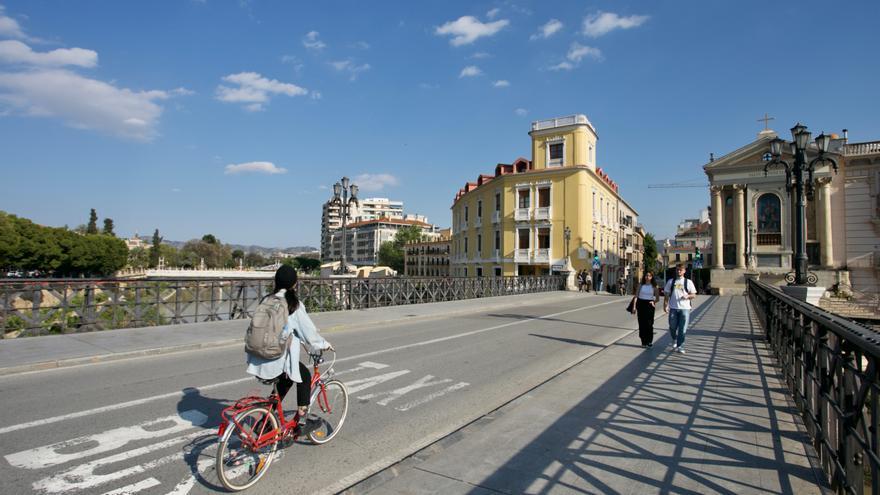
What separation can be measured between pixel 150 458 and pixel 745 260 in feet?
158

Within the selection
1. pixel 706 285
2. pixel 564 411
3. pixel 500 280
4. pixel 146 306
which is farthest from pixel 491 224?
pixel 564 411

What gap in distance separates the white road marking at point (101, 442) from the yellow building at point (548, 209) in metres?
38.2

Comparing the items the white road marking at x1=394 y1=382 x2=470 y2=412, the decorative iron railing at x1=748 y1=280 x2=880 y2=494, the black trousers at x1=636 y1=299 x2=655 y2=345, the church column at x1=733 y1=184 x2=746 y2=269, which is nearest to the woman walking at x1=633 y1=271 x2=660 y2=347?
the black trousers at x1=636 y1=299 x2=655 y2=345

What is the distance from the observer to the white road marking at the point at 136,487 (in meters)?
3.72

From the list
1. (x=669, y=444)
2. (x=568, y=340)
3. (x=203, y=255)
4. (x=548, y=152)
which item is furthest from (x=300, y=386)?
(x=203, y=255)

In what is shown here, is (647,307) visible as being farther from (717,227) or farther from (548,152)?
(717,227)

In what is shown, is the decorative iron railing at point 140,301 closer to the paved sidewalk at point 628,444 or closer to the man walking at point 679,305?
the paved sidewalk at point 628,444

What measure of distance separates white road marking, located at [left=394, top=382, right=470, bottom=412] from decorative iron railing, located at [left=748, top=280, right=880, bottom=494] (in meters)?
4.19

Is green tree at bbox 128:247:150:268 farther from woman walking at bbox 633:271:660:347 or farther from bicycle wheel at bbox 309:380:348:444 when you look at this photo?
bicycle wheel at bbox 309:380:348:444

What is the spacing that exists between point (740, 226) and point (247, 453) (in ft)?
156

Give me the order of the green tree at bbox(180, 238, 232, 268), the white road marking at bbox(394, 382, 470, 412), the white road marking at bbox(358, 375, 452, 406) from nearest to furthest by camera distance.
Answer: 1. the white road marking at bbox(394, 382, 470, 412)
2. the white road marking at bbox(358, 375, 452, 406)
3. the green tree at bbox(180, 238, 232, 268)

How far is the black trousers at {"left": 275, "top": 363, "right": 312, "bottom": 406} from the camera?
175 inches

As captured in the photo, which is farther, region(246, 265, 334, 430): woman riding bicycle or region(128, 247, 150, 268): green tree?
region(128, 247, 150, 268): green tree

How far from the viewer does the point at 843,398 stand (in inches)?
144
